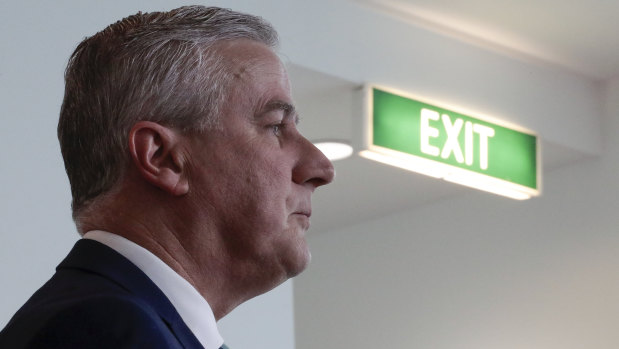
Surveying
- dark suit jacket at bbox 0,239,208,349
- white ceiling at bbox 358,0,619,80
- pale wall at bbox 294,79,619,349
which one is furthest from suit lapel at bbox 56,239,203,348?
pale wall at bbox 294,79,619,349

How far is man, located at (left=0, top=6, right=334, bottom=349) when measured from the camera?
1058 millimetres

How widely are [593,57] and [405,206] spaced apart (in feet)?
4.65

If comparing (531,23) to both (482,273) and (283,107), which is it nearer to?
(482,273)

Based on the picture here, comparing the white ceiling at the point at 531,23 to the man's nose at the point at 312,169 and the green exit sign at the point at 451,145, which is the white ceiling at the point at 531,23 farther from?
the man's nose at the point at 312,169

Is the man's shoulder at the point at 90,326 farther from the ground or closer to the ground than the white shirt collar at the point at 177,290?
closer to the ground

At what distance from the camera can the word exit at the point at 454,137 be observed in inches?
141

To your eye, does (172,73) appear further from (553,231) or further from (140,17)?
(553,231)

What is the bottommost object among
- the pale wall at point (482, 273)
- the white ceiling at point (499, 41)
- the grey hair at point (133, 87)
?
the grey hair at point (133, 87)

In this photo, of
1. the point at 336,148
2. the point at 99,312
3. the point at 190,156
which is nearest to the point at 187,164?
the point at 190,156

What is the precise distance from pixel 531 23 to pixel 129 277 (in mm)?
3187

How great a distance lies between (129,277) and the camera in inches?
38.2

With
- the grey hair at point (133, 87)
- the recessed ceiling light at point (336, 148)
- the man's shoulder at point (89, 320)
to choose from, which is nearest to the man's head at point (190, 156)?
the grey hair at point (133, 87)

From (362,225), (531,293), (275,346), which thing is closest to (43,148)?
(275,346)

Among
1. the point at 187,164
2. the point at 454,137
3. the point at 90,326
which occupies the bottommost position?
the point at 90,326
